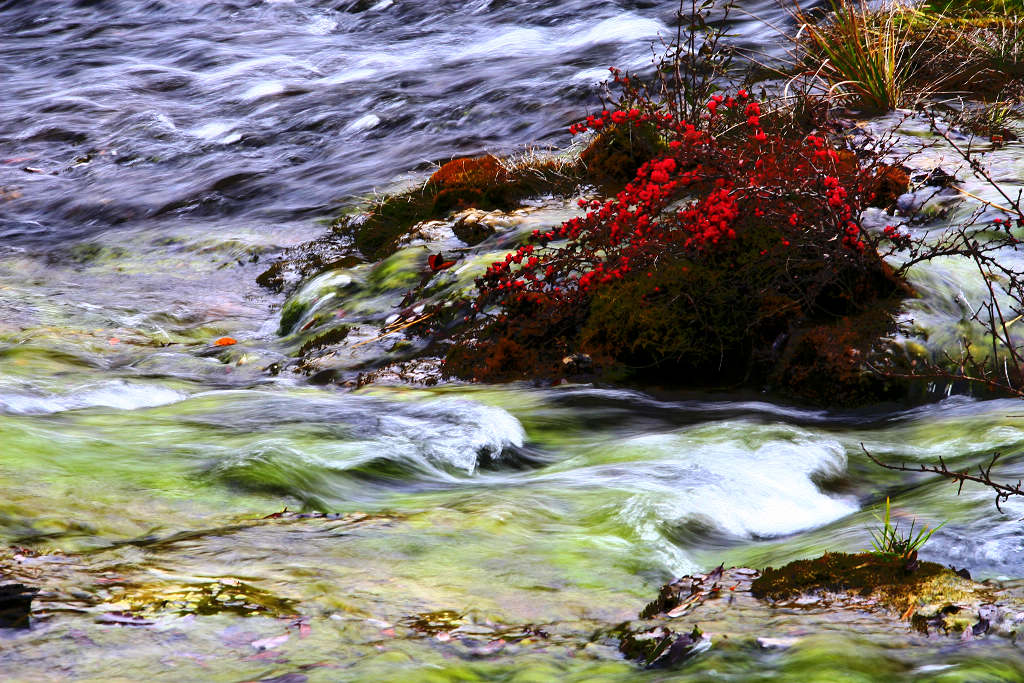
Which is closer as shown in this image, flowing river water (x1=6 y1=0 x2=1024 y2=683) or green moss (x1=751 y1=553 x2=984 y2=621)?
flowing river water (x1=6 y1=0 x2=1024 y2=683)

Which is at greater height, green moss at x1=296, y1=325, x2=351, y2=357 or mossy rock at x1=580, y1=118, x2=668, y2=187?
mossy rock at x1=580, y1=118, x2=668, y2=187

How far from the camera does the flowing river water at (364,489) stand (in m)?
2.28

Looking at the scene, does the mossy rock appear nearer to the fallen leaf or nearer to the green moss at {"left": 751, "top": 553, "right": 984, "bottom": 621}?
the fallen leaf

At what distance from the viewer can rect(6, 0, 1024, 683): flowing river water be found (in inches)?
89.9

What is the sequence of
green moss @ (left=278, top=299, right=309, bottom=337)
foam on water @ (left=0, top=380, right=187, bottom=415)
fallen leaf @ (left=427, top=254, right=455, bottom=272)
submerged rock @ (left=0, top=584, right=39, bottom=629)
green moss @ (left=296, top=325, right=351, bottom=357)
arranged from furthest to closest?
green moss @ (left=278, top=299, right=309, bottom=337) → fallen leaf @ (left=427, top=254, right=455, bottom=272) → green moss @ (left=296, top=325, right=351, bottom=357) → foam on water @ (left=0, top=380, right=187, bottom=415) → submerged rock @ (left=0, top=584, right=39, bottom=629)

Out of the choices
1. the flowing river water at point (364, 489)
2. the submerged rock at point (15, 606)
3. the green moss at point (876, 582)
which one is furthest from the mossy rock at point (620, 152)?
the submerged rock at point (15, 606)

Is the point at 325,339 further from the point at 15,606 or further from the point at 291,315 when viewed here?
the point at 15,606

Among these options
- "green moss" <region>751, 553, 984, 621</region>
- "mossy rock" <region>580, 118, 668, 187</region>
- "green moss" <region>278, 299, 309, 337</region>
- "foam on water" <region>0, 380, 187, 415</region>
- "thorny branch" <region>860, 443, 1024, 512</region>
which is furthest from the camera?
"mossy rock" <region>580, 118, 668, 187</region>

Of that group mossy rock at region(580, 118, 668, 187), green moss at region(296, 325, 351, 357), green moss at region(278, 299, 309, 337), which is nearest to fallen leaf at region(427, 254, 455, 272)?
green moss at region(296, 325, 351, 357)

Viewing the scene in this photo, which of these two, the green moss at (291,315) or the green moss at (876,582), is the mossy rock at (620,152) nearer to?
the green moss at (291,315)

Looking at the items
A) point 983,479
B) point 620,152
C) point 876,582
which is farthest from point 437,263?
point 876,582

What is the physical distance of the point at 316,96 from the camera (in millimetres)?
14383

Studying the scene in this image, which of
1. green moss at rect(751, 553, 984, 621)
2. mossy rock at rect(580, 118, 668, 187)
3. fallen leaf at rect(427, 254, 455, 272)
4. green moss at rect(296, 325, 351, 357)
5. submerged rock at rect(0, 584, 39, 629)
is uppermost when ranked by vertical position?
mossy rock at rect(580, 118, 668, 187)

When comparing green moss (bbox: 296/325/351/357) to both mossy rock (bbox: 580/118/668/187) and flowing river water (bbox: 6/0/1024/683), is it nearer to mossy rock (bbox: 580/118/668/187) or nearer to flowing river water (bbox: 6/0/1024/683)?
flowing river water (bbox: 6/0/1024/683)
